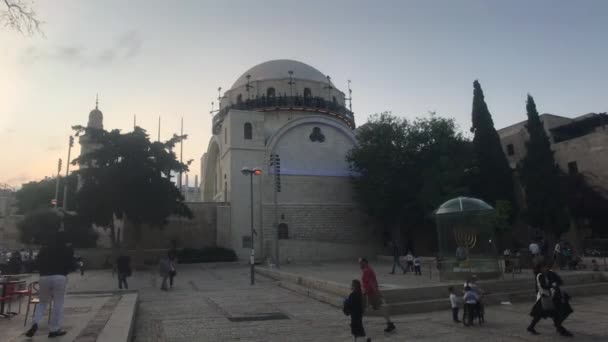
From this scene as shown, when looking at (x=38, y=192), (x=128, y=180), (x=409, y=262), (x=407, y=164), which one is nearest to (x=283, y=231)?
(x=407, y=164)

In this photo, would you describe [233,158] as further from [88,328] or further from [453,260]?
[88,328]

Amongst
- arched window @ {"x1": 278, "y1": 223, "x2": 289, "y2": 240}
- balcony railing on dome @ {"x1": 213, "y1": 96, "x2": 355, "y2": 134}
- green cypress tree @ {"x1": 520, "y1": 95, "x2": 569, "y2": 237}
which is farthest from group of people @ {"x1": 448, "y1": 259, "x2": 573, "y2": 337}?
balcony railing on dome @ {"x1": 213, "y1": 96, "x2": 355, "y2": 134}

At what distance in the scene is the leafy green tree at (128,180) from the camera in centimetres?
2056

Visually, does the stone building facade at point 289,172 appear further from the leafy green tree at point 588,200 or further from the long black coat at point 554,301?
the long black coat at point 554,301

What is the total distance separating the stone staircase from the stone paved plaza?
0.27 meters

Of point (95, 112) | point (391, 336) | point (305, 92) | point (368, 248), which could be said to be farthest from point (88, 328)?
point (95, 112)

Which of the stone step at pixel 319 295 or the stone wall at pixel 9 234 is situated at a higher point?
the stone wall at pixel 9 234

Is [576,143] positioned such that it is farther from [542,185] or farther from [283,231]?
[283,231]

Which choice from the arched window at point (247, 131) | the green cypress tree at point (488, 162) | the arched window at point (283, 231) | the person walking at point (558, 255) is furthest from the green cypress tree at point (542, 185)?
the arched window at point (247, 131)

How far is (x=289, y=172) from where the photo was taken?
28.5m

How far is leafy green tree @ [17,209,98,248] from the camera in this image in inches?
214

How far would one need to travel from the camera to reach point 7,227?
43.2 meters

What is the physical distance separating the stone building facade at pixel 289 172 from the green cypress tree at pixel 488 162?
8391 mm

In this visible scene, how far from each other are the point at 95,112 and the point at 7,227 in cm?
1801
